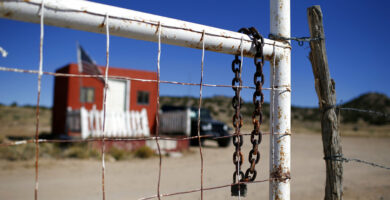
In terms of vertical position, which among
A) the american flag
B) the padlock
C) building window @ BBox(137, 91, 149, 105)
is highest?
the american flag

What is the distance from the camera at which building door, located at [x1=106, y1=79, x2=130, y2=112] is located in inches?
582

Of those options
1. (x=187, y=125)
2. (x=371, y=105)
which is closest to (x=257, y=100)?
(x=187, y=125)

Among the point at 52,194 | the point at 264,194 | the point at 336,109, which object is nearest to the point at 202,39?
the point at 336,109

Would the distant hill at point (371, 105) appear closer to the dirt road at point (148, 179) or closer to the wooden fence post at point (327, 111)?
the dirt road at point (148, 179)

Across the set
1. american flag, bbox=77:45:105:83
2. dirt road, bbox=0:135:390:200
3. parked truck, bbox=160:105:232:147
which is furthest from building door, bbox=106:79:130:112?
dirt road, bbox=0:135:390:200

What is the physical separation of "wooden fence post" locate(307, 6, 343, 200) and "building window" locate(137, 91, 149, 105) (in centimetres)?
1348

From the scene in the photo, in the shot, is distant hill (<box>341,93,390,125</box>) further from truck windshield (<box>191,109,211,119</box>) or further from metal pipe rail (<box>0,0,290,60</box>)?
metal pipe rail (<box>0,0,290,60</box>)

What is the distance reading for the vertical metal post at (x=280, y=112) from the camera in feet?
7.53

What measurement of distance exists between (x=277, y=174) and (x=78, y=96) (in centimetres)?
1331

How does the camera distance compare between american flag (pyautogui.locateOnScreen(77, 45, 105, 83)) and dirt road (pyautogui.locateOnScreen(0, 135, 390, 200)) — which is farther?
american flag (pyautogui.locateOnScreen(77, 45, 105, 83))

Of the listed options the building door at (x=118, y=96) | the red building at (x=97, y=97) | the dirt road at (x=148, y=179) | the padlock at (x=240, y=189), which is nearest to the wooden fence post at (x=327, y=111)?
the padlock at (x=240, y=189)

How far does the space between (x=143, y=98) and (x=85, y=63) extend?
4255 millimetres

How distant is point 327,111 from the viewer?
2.60 metres

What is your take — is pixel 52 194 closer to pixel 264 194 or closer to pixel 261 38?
pixel 264 194
